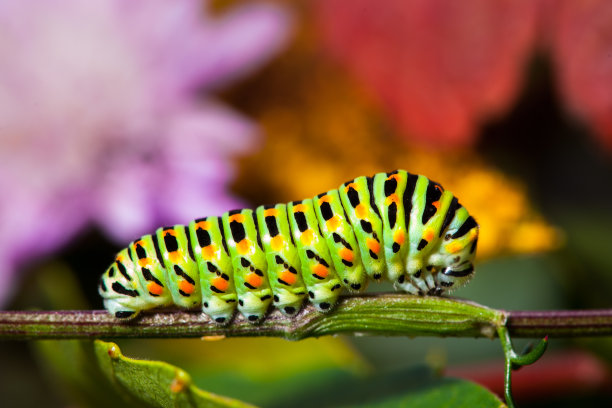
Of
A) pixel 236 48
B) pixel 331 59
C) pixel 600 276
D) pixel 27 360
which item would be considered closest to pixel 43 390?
pixel 27 360

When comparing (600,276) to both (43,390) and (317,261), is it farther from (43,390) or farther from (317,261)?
(43,390)

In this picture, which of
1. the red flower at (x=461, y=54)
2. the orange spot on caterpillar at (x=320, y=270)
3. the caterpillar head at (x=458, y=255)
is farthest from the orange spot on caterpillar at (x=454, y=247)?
the red flower at (x=461, y=54)

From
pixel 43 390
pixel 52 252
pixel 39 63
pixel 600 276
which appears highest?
pixel 39 63

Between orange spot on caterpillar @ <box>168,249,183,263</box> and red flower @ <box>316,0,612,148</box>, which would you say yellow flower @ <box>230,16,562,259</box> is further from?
orange spot on caterpillar @ <box>168,249,183,263</box>

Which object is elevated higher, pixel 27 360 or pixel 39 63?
pixel 39 63

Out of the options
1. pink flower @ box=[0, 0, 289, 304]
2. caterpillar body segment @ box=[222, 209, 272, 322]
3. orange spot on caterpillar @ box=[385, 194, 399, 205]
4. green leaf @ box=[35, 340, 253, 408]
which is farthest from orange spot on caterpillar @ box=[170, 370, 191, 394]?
pink flower @ box=[0, 0, 289, 304]

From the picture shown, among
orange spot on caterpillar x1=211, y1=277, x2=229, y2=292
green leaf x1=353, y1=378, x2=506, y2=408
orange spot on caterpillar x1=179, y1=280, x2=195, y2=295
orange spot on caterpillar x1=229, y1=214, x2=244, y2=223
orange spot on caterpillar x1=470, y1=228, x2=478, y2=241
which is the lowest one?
green leaf x1=353, y1=378, x2=506, y2=408
